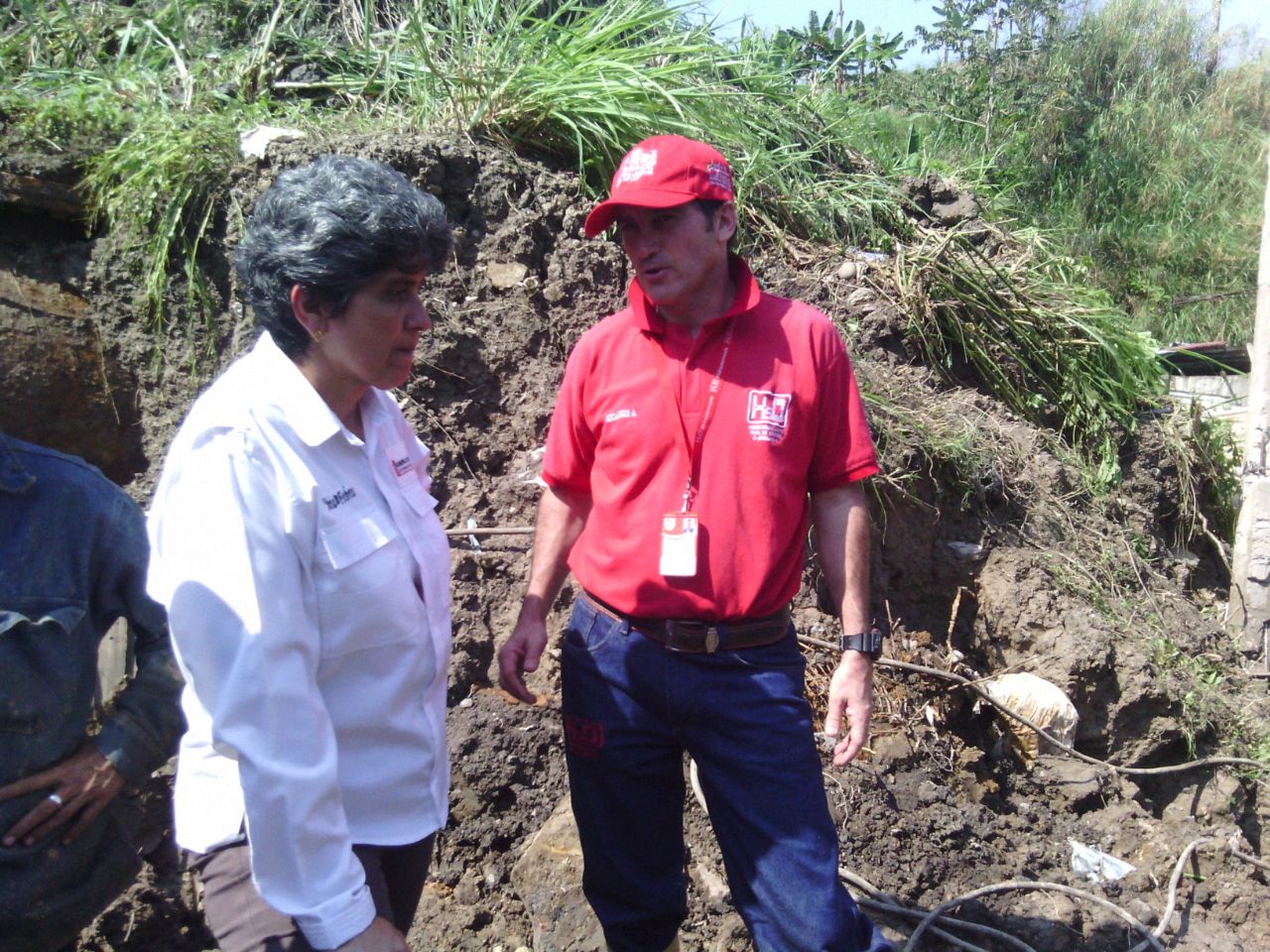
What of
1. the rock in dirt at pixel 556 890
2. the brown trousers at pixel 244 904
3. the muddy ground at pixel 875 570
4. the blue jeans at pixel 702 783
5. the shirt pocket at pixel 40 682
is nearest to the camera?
the brown trousers at pixel 244 904

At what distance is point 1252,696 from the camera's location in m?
4.60

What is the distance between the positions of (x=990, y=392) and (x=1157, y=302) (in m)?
6.02

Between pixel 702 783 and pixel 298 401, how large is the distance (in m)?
1.35

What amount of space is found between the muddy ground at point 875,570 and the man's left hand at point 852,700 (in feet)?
3.76

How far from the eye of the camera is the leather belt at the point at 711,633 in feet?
8.01

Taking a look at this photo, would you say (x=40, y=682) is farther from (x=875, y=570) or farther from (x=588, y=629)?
(x=875, y=570)

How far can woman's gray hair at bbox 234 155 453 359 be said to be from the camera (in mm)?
1831

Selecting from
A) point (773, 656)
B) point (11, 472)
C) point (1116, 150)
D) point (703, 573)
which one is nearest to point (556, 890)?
point (773, 656)

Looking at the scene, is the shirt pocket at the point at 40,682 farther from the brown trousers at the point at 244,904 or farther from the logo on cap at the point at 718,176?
the logo on cap at the point at 718,176

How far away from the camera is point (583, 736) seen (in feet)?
8.61

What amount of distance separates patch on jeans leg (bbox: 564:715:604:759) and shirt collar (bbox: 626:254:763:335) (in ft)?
3.17

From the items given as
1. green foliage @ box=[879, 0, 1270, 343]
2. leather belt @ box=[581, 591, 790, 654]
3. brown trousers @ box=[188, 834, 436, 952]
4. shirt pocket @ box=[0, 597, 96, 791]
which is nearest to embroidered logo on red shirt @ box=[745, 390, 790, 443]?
leather belt @ box=[581, 591, 790, 654]

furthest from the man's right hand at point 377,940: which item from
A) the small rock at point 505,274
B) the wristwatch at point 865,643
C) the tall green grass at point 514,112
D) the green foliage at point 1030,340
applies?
the green foliage at point 1030,340

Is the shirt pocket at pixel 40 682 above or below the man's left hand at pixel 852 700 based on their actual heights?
above
